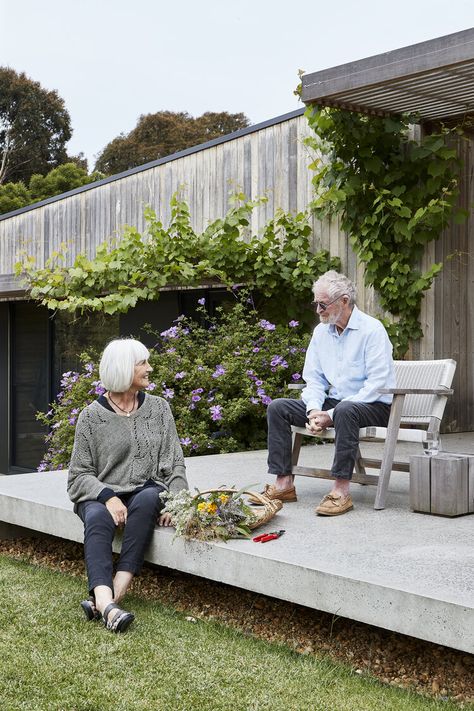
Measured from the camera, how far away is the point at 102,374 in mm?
4176

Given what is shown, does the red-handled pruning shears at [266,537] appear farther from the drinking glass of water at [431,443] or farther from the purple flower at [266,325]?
the purple flower at [266,325]

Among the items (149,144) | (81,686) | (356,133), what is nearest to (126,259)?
(356,133)

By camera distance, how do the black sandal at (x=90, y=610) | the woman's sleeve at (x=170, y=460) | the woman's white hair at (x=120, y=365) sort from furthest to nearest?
the woman's sleeve at (x=170, y=460) → the woman's white hair at (x=120, y=365) → the black sandal at (x=90, y=610)

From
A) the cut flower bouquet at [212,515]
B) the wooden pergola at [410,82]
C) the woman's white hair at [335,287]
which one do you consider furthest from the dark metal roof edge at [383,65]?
the cut flower bouquet at [212,515]

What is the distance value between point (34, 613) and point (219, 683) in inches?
43.8

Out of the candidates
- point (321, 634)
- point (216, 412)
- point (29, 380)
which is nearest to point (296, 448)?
point (321, 634)

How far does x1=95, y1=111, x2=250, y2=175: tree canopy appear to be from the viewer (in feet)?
106

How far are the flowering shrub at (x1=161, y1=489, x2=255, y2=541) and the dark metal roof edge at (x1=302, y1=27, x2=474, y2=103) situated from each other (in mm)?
3423

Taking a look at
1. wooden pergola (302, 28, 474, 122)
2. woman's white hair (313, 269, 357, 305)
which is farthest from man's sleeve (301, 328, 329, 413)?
wooden pergola (302, 28, 474, 122)

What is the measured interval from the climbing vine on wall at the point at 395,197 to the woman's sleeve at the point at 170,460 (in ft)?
11.9

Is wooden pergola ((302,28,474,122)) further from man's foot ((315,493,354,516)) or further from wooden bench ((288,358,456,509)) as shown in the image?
man's foot ((315,493,354,516))

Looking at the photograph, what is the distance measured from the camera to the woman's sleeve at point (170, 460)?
4254mm

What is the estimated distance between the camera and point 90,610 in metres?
3.74

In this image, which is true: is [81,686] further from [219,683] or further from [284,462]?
[284,462]
